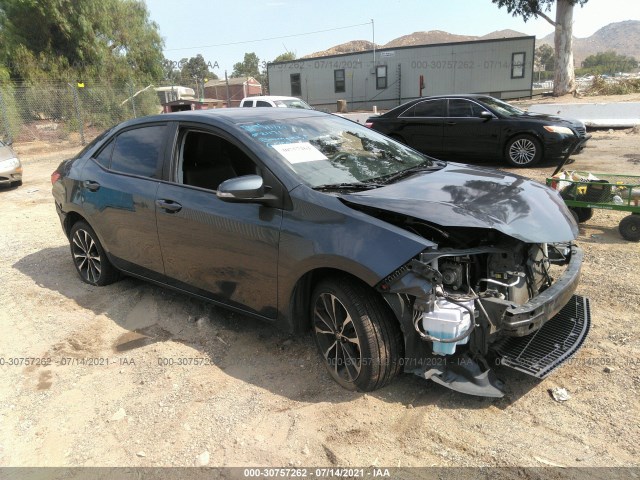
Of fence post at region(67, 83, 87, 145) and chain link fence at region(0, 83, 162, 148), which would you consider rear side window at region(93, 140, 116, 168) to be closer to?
chain link fence at region(0, 83, 162, 148)

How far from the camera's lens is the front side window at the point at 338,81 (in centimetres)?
3303

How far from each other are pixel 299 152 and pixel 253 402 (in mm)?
1711

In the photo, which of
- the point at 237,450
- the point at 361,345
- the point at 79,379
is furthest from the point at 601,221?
the point at 79,379

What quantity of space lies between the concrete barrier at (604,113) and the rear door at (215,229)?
1343cm

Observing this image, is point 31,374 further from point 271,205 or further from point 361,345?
point 361,345

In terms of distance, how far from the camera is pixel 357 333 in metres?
2.91

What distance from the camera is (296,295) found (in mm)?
3232

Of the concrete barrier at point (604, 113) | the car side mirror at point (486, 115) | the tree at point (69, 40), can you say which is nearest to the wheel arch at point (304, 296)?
the car side mirror at point (486, 115)

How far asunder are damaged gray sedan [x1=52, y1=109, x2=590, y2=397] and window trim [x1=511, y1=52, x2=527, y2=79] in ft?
88.5

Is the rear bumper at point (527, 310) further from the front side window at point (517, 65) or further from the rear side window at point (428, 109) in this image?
the front side window at point (517, 65)

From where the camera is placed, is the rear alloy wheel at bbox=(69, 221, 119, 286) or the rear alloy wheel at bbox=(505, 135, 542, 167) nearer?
the rear alloy wheel at bbox=(69, 221, 119, 286)

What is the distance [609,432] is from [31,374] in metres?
3.82

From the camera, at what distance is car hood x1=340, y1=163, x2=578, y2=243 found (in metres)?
2.81

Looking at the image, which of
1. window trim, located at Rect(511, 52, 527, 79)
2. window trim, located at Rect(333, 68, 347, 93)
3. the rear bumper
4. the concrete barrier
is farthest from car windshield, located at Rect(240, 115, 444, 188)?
window trim, located at Rect(333, 68, 347, 93)
